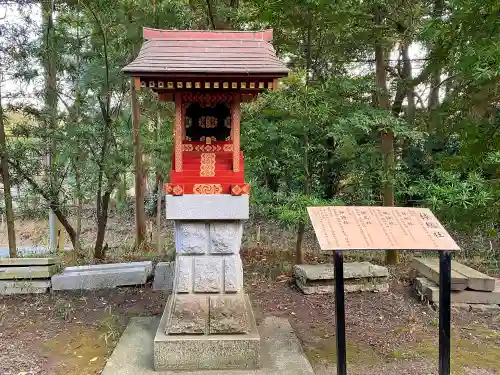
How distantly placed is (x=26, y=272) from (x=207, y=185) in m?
3.15

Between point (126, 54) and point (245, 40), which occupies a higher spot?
point (126, 54)

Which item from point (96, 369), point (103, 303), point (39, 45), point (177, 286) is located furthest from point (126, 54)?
point (96, 369)

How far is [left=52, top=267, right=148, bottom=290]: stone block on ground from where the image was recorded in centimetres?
558

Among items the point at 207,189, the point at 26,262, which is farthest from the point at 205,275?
the point at 26,262

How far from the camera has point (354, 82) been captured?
5680 millimetres

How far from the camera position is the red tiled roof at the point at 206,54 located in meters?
3.56

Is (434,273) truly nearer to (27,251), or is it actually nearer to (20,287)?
(20,287)

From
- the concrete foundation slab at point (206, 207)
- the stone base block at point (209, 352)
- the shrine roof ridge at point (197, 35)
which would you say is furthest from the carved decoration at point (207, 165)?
the stone base block at point (209, 352)

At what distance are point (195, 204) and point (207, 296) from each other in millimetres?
909

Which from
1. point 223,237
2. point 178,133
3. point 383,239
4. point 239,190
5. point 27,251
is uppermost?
point 178,133

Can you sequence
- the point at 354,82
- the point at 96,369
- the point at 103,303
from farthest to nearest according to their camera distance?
the point at 354,82, the point at 103,303, the point at 96,369

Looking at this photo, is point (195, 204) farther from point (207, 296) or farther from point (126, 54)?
point (126, 54)

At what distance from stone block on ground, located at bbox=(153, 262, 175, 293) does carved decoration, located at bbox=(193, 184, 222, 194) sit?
224 centimetres

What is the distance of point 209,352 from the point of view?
3.66 m
